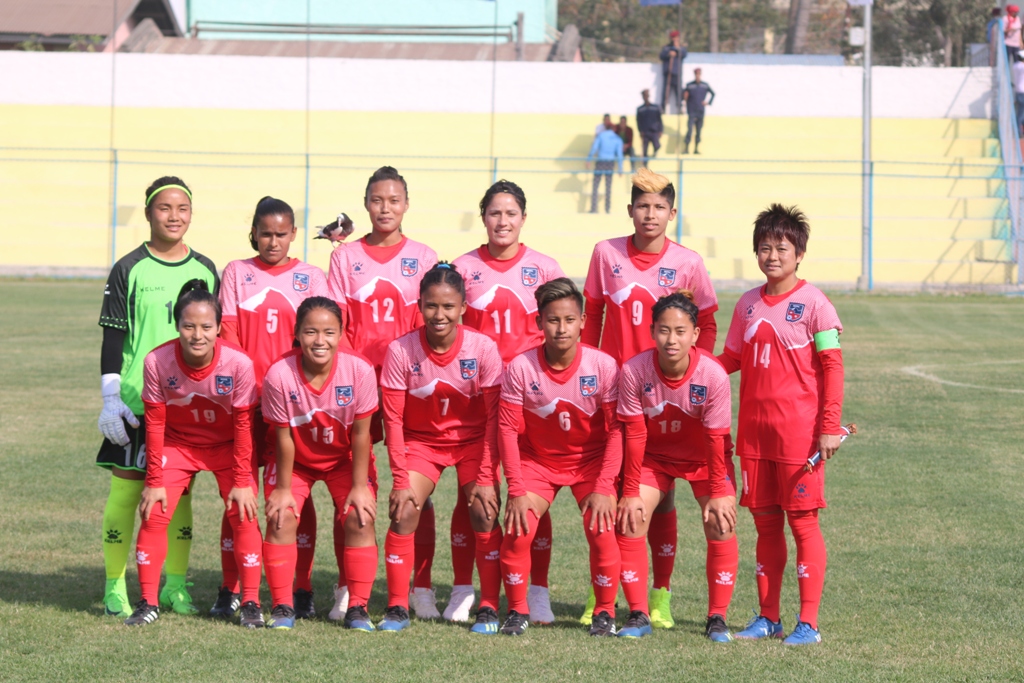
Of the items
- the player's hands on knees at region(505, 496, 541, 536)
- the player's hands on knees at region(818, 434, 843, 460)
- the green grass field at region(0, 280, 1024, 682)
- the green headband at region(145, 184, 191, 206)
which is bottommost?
the green grass field at region(0, 280, 1024, 682)

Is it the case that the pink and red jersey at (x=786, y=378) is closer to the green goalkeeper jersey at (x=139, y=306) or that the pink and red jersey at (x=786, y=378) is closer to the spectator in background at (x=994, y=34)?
the green goalkeeper jersey at (x=139, y=306)

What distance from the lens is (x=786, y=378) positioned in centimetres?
513

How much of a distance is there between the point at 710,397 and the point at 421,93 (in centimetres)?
2506

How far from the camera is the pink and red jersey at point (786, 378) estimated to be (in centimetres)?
510

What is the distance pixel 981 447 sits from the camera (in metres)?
8.99

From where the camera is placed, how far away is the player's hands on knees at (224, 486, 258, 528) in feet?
17.1

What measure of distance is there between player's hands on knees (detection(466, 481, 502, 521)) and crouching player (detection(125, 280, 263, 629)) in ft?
3.22

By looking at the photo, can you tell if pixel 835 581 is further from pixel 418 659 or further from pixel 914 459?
pixel 914 459

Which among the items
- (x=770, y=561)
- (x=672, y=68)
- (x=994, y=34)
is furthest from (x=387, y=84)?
(x=770, y=561)

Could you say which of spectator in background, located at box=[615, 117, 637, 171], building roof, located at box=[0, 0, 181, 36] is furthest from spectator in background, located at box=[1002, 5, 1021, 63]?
building roof, located at box=[0, 0, 181, 36]

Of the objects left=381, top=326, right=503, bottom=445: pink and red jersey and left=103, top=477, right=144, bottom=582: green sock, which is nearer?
left=381, top=326, right=503, bottom=445: pink and red jersey

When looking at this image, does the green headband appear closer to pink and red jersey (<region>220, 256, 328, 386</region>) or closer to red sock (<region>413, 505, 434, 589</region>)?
pink and red jersey (<region>220, 256, 328, 386</region>)

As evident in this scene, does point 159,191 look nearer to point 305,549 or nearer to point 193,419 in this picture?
point 193,419

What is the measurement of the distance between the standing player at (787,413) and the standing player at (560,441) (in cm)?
62
